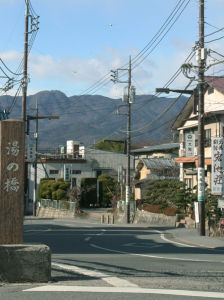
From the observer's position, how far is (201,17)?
2556 cm

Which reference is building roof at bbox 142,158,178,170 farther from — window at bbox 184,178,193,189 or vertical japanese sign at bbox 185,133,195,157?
vertical japanese sign at bbox 185,133,195,157

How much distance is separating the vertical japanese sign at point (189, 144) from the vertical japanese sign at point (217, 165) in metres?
8.51

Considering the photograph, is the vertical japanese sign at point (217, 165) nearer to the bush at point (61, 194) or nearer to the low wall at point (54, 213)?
the low wall at point (54, 213)

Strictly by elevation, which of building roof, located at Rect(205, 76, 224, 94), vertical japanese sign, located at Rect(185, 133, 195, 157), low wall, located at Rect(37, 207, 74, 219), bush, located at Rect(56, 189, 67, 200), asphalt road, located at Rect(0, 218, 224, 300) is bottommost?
low wall, located at Rect(37, 207, 74, 219)

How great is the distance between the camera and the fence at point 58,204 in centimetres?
5403

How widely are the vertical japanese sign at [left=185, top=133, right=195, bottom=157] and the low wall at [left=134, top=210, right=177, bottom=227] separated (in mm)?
4788

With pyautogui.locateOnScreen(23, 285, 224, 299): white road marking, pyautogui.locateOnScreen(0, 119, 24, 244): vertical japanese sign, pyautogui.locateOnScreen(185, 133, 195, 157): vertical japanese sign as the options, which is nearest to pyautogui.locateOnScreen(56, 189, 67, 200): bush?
pyautogui.locateOnScreen(185, 133, 195, 157): vertical japanese sign

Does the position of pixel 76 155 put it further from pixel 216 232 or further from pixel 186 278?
pixel 186 278

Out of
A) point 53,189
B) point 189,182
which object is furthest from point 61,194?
point 189,182

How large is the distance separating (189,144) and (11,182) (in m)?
28.3

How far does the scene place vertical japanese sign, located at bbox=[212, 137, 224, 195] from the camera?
28125 mm

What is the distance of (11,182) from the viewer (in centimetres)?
1002

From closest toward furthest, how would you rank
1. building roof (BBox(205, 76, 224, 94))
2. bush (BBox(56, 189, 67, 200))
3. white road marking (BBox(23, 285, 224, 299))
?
white road marking (BBox(23, 285, 224, 299)) → building roof (BBox(205, 76, 224, 94)) → bush (BBox(56, 189, 67, 200))

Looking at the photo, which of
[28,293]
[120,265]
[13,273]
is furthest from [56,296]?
[120,265]
